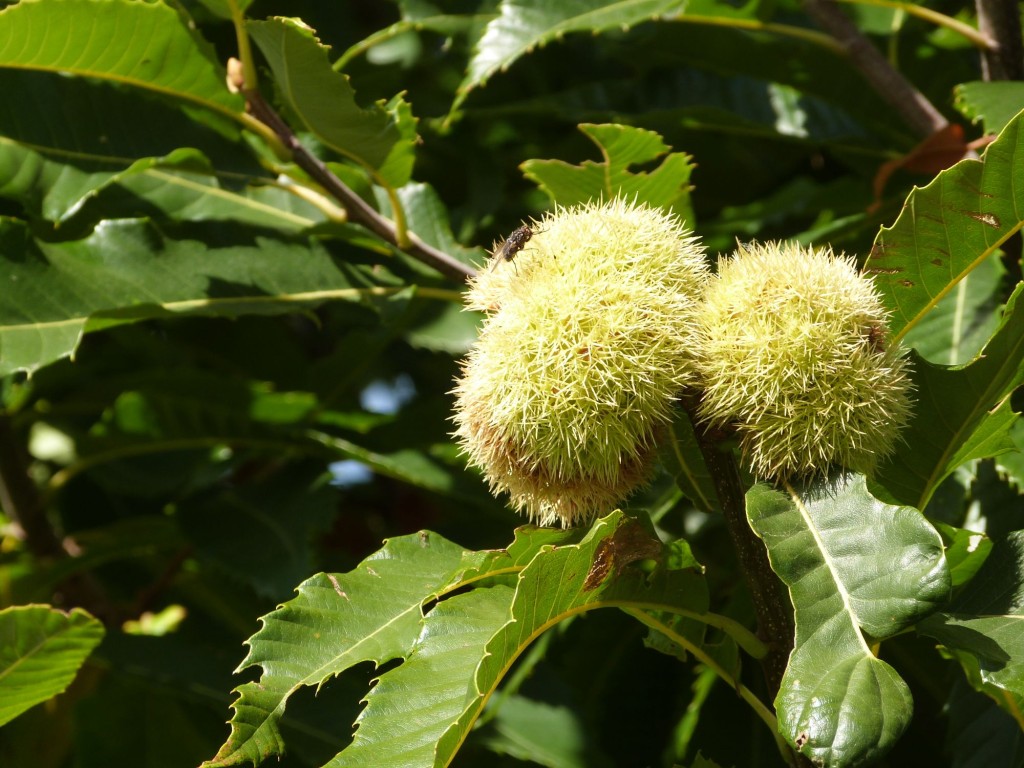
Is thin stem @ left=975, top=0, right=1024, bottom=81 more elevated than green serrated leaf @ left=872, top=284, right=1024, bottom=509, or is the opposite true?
thin stem @ left=975, top=0, right=1024, bottom=81

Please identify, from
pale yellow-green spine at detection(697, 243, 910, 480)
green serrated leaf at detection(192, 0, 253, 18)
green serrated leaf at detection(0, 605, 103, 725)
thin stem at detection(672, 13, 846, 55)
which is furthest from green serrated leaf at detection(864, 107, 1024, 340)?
green serrated leaf at detection(0, 605, 103, 725)

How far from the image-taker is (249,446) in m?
2.17

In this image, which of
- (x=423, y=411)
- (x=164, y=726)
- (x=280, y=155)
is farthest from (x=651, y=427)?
(x=164, y=726)

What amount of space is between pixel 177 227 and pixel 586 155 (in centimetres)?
92

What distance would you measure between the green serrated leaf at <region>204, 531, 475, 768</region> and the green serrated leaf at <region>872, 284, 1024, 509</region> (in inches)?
22.0

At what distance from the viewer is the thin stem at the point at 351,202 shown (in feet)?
5.40

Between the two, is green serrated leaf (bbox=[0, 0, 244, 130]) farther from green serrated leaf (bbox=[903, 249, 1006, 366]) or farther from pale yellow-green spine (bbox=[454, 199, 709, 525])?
green serrated leaf (bbox=[903, 249, 1006, 366])

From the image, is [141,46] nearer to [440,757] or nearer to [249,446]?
[249,446]

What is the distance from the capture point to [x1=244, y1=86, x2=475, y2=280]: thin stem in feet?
5.40

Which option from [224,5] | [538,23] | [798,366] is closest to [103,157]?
[224,5]

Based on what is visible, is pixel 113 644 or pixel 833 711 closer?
pixel 833 711

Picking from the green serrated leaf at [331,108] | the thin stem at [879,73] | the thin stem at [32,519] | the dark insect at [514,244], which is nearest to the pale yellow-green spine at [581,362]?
the dark insect at [514,244]

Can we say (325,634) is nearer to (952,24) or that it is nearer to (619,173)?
(619,173)

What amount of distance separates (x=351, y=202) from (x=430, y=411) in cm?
67
